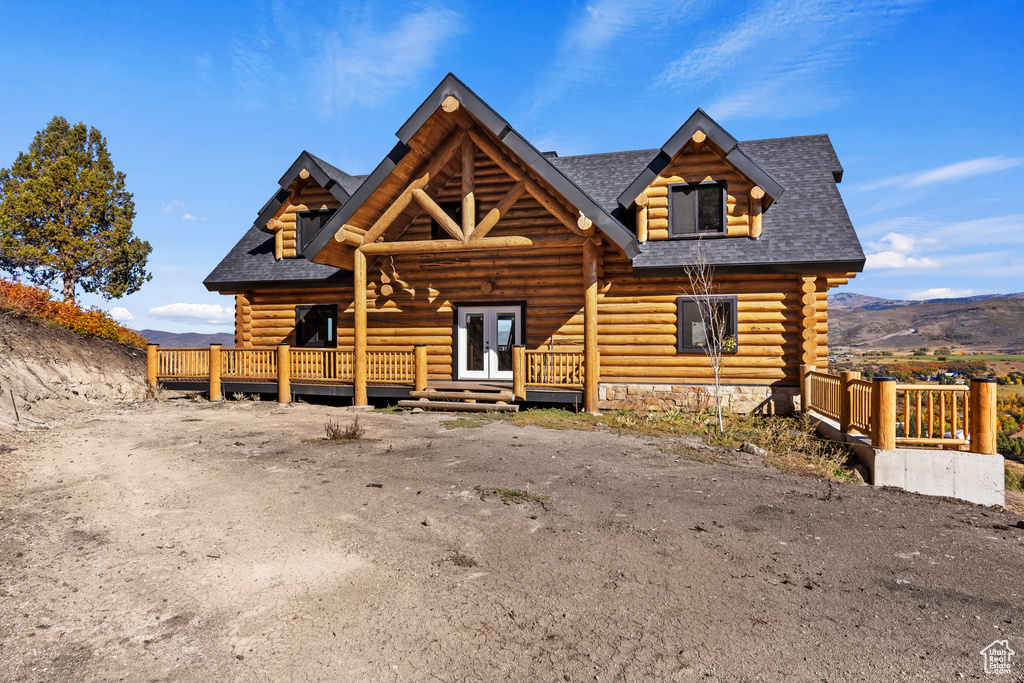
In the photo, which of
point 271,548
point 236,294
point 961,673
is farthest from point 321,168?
point 961,673

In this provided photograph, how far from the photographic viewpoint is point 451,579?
4512 millimetres

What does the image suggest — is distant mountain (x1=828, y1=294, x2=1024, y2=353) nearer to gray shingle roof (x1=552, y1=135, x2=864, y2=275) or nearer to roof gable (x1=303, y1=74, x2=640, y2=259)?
gray shingle roof (x1=552, y1=135, x2=864, y2=275)

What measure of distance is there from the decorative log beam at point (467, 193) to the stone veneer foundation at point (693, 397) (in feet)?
18.1

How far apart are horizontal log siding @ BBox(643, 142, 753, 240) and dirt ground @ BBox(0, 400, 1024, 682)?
8.39 m

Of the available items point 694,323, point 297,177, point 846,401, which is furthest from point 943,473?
point 297,177

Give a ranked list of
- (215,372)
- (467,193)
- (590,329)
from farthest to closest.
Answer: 1. (215,372)
2. (467,193)
3. (590,329)

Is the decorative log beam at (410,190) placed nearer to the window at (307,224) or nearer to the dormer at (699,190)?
the window at (307,224)

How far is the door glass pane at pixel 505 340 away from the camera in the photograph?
50.7 feet

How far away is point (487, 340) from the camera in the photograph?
1558cm

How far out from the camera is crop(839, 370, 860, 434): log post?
9.55m

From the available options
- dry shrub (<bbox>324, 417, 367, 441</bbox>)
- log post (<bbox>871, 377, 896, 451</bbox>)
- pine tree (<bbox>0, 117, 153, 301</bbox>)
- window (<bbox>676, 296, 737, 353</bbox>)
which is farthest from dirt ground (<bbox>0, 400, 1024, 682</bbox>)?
pine tree (<bbox>0, 117, 153, 301</bbox>)

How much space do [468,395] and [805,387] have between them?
836 centimetres

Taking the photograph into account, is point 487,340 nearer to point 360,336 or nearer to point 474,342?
point 474,342

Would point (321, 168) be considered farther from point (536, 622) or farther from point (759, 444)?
point (536, 622)
